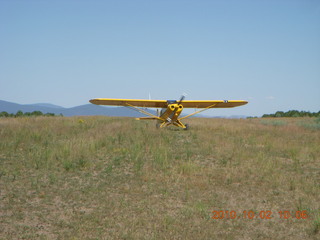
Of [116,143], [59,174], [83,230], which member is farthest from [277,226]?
[116,143]

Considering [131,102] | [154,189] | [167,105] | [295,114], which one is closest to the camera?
[154,189]

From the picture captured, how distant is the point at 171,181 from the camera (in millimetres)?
8695

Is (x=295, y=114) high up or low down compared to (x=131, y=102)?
down

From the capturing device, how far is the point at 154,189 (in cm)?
805

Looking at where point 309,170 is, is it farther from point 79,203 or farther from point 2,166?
point 2,166

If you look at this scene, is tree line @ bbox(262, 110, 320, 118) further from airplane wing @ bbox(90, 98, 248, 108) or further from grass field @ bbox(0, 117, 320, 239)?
grass field @ bbox(0, 117, 320, 239)

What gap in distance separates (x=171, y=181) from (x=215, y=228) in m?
2.93

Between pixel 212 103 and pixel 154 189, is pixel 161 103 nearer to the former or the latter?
pixel 212 103

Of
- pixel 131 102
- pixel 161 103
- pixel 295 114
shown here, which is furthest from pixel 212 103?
pixel 295 114
